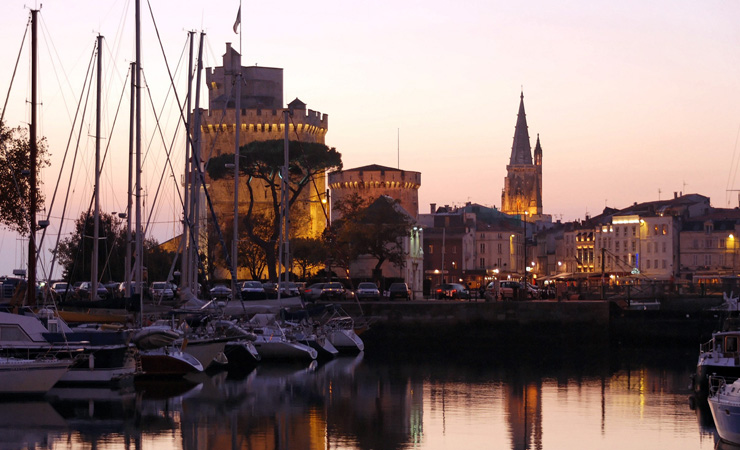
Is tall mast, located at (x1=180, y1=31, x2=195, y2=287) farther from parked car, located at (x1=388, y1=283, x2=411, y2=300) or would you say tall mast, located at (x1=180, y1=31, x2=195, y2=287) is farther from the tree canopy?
the tree canopy

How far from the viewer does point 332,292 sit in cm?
5456

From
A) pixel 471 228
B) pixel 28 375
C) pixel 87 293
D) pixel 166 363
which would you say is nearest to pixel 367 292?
pixel 87 293

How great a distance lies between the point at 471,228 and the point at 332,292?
70.6 m

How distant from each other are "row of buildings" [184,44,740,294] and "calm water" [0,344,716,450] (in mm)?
33363

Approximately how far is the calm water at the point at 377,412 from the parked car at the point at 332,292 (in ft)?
51.3

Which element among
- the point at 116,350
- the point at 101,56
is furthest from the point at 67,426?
the point at 101,56

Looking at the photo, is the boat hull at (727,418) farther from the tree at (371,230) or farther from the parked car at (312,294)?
the tree at (371,230)

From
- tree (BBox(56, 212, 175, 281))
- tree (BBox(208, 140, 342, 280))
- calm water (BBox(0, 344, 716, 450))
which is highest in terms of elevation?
tree (BBox(208, 140, 342, 280))

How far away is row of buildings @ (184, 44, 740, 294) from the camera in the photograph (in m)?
83.2

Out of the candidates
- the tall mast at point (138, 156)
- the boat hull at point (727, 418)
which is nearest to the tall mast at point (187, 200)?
the tall mast at point (138, 156)

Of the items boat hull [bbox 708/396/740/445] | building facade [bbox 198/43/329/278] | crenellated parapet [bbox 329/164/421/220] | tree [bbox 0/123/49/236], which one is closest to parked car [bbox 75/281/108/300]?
tree [bbox 0/123/49/236]

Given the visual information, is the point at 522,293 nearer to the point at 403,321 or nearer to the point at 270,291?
the point at 403,321

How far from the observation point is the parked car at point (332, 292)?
53.4 m

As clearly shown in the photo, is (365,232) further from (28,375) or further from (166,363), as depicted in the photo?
(28,375)
